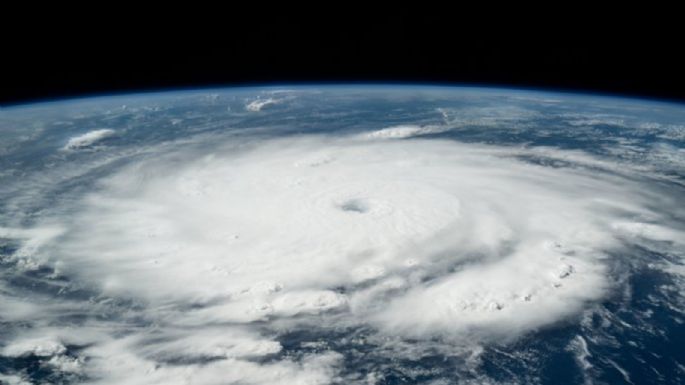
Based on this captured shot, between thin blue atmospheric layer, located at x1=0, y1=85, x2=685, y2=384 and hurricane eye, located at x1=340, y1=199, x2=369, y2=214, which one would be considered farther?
hurricane eye, located at x1=340, y1=199, x2=369, y2=214

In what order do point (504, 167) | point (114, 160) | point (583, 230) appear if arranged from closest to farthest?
point (583, 230)
point (504, 167)
point (114, 160)

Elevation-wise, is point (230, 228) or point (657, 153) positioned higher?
point (657, 153)

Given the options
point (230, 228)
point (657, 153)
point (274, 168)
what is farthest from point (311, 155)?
point (657, 153)

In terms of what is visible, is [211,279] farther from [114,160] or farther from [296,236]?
[114,160]

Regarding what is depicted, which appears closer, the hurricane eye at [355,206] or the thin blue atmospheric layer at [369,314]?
the thin blue atmospheric layer at [369,314]

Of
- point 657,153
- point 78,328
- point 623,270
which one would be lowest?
point 78,328

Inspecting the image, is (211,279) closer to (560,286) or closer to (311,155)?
(560,286)

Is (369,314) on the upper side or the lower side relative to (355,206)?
lower

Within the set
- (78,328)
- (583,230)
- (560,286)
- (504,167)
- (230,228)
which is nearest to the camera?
(78,328)

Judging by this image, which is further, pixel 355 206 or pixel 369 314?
pixel 355 206

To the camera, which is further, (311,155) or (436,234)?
(311,155)
